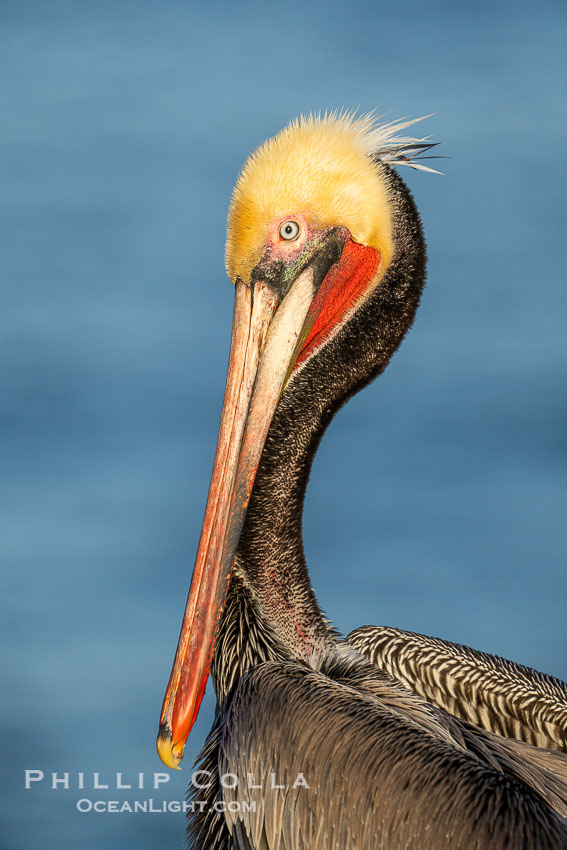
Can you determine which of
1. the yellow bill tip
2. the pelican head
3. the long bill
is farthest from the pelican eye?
the yellow bill tip

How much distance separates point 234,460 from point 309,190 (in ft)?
2.98

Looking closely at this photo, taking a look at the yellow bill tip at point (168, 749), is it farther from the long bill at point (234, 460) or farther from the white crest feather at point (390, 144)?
the white crest feather at point (390, 144)

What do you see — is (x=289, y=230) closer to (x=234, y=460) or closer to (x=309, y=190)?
(x=309, y=190)

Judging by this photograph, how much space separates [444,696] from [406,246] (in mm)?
1722

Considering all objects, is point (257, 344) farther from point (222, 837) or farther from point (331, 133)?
point (222, 837)

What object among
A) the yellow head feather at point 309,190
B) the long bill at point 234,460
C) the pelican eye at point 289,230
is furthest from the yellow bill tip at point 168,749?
the pelican eye at point 289,230

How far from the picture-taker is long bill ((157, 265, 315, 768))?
356cm

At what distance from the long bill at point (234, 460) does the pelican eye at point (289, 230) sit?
0.12 meters

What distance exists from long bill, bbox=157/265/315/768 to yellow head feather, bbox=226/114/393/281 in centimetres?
16

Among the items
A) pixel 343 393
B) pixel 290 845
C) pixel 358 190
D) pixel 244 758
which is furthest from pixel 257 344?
pixel 290 845

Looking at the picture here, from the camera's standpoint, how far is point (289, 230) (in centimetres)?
382

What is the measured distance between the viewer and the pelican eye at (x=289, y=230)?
381cm

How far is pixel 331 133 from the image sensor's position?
12.8 ft

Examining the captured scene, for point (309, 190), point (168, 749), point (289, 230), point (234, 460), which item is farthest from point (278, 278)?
point (168, 749)
